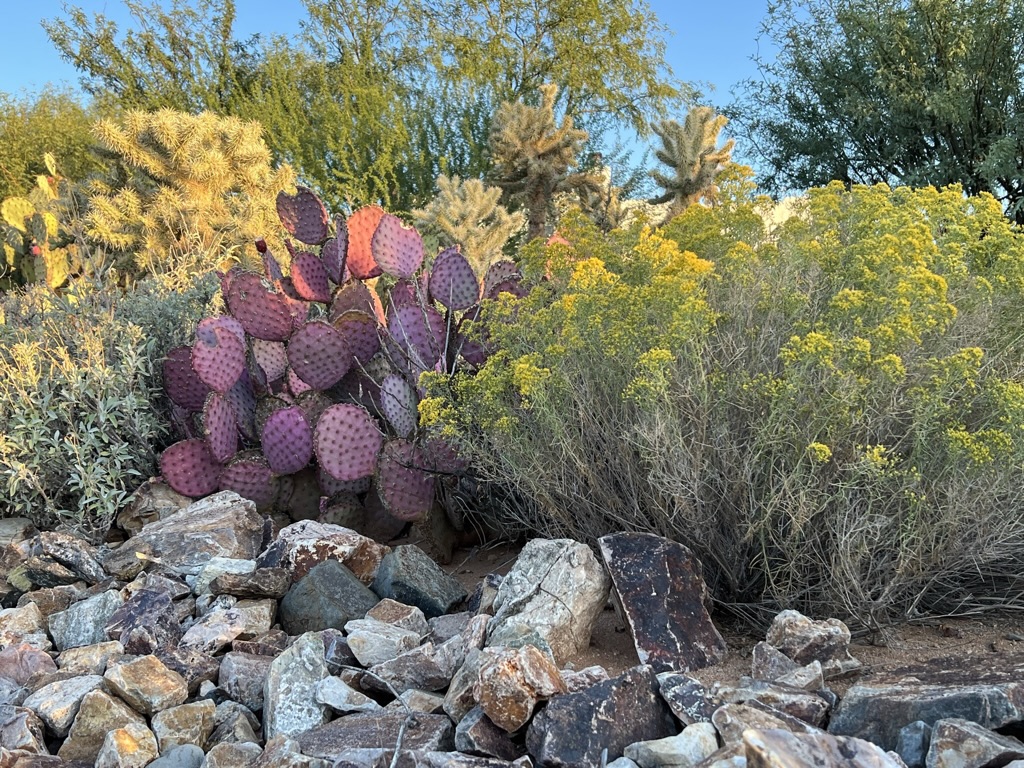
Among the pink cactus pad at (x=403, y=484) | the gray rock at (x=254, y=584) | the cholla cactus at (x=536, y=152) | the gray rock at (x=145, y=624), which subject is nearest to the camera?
the gray rock at (x=145, y=624)

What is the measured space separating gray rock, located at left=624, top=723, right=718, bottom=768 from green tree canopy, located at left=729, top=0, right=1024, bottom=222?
12847 mm

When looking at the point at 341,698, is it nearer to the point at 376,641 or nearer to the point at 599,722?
the point at 376,641

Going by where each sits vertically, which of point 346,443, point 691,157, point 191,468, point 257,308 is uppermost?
point 691,157

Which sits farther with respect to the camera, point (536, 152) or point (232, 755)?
point (536, 152)

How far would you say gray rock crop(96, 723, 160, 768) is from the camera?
2461 millimetres

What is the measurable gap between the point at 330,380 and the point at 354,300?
0.61m

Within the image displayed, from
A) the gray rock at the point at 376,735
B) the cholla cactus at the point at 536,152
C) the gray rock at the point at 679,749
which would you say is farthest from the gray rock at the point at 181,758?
the cholla cactus at the point at 536,152

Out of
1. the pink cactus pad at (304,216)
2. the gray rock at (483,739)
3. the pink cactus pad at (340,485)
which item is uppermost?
the pink cactus pad at (304,216)

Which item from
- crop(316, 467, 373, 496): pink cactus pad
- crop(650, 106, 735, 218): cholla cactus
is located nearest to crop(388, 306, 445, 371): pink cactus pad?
crop(316, 467, 373, 496): pink cactus pad

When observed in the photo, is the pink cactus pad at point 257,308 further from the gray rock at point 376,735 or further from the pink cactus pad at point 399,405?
the gray rock at point 376,735

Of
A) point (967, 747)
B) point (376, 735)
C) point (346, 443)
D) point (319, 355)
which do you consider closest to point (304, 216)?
point (319, 355)

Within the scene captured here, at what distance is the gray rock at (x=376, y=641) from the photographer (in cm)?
279

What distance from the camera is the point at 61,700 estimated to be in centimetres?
274

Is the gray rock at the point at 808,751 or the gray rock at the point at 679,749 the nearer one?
the gray rock at the point at 808,751
